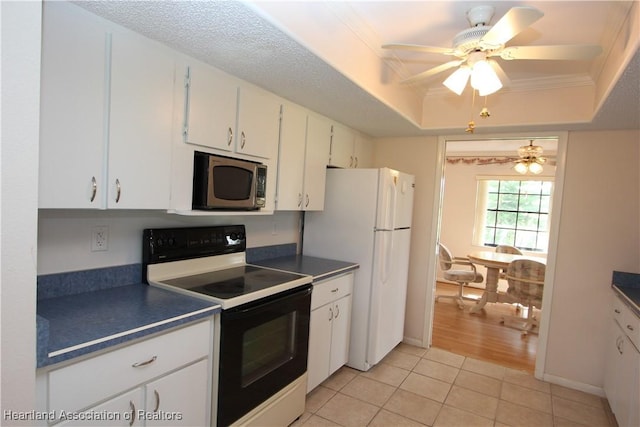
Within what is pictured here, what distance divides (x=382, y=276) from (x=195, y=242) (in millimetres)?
1484

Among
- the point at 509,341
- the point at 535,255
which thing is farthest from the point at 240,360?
the point at 535,255

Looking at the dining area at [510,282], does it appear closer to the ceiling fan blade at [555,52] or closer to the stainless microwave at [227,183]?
the ceiling fan blade at [555,52]

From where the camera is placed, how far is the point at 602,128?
9.20ft

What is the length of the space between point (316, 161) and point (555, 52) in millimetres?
1637

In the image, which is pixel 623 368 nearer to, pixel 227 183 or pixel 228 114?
pixel 227 183

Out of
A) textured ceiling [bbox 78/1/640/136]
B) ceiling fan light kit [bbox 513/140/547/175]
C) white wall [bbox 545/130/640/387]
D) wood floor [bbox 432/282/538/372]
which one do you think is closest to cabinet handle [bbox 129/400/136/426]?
textured ceiling [bbox 78/1/640/136]

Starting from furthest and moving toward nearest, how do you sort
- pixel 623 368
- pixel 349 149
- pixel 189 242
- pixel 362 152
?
pixel 362 152 → pixel 349 149 → pixel 623 368 → pixel 189 242

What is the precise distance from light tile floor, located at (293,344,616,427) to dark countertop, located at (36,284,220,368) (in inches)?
46.9

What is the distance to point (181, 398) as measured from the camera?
161cm

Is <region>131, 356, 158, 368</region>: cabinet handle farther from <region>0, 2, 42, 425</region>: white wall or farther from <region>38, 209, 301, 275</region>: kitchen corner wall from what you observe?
<region>38, 209, 301, 275</region>: kitchen corner wall

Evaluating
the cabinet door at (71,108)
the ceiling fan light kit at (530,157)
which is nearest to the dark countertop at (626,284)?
the ceiling fan light kit at (530,157)

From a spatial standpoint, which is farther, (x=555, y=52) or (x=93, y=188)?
(x=555, y=52)

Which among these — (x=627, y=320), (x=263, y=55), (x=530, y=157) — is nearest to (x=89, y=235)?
(x=263, y=55)

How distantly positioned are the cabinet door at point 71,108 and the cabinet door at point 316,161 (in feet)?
4.86
